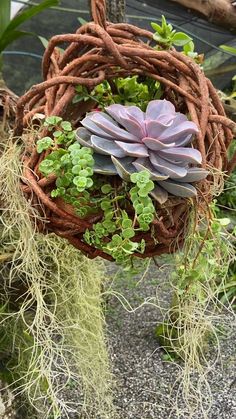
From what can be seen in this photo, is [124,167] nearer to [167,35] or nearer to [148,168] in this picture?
[148,168]

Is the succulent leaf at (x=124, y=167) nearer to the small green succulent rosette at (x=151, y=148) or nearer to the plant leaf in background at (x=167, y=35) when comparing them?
the small green succulent rosette at (x=151, y=148)

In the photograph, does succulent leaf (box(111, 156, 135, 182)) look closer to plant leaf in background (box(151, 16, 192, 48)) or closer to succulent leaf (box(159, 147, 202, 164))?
succulent leaf (box(159, 147, 202, 164))

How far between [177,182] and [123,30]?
8.7 inches

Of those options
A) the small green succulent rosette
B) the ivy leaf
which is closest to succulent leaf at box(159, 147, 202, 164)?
the small green succulent rosette

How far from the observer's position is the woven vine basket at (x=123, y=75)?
649 millimetres

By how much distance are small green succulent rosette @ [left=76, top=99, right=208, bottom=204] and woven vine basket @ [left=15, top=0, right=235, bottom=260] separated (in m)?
0.02

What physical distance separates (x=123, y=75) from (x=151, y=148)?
0.49 ft

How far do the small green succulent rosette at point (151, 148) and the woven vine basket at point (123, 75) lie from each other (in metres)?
0.02

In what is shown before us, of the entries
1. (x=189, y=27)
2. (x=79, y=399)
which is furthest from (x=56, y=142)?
(x=189, y=27)

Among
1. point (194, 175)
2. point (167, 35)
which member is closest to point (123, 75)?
point (167, 35)

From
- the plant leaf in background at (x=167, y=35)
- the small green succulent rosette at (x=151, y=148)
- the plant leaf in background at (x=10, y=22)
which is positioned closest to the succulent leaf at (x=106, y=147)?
the small green succulent rosette at (x=151, y=148)

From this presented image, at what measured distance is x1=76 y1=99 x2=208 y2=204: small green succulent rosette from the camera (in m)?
0.60

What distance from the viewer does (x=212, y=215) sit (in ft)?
2.33

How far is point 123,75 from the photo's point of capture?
0.71 meters
